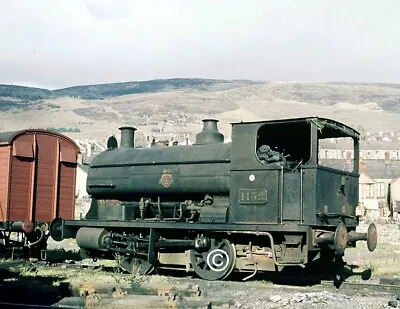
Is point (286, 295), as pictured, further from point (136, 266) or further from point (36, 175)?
point (36, 175)

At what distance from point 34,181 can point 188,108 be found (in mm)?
148616

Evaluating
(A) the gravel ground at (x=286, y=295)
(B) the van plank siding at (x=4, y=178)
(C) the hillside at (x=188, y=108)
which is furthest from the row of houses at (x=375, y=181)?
(C) the hillside at (x=188, y=108)

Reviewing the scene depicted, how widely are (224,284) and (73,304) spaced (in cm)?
289

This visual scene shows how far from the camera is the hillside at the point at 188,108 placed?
138 metres

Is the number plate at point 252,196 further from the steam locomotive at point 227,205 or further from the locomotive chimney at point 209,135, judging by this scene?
the locomotive chimney at point 209,135

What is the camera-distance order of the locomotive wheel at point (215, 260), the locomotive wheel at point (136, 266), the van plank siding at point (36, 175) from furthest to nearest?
the van plank siding at point (36, 175) → the locomotive wheel at point (136, 266) → the locomotive wheel at point (215, 260)

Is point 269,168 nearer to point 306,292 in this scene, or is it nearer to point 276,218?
point 276,218

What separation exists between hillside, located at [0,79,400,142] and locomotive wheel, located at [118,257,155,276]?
339ft

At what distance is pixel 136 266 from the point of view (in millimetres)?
11820

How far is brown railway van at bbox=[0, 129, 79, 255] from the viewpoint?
547 inches

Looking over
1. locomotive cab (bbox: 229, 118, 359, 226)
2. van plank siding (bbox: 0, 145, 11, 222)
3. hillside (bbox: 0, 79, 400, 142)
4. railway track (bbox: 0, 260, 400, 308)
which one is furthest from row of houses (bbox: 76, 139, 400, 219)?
hillside (bbox: 0, 79, 400, 142)

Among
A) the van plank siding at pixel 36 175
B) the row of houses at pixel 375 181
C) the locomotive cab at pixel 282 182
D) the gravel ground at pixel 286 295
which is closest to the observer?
the gravel ground at pixel 286 295

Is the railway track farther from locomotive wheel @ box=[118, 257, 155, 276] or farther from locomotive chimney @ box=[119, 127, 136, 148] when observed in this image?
locomotive chimney @ box=[119, 127, 136, 148]

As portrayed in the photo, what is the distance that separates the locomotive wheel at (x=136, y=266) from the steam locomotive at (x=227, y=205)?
22mm
